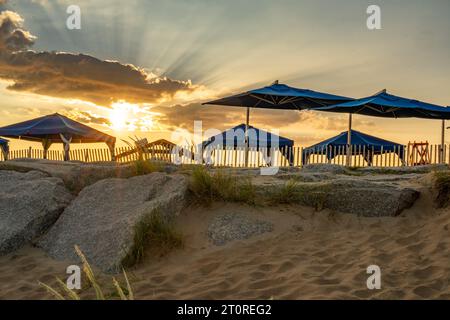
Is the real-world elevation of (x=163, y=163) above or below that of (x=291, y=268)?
above

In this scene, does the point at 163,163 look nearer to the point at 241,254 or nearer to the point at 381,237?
the point at 241,254

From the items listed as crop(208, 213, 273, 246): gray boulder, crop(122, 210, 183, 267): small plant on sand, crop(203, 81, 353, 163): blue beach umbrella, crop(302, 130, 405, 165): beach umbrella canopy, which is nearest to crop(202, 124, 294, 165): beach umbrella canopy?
crop(203, 81, 353, 163): blue beach umbrella

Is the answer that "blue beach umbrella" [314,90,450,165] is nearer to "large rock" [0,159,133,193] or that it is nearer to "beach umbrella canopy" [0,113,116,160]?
"beach umbrella canopy" [0,113,116,160]

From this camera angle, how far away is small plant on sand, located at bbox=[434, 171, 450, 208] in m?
5.63

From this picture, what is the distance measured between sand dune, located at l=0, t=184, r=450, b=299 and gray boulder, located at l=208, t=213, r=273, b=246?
0.32ft

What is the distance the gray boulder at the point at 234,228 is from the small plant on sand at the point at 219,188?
13.0 inches

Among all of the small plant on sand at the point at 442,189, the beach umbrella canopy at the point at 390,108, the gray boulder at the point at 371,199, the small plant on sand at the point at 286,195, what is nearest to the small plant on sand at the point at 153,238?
the small plant on sand at the point at 286,195

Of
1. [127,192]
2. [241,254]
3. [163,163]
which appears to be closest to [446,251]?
[241,254]

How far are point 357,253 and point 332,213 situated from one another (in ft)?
3.67

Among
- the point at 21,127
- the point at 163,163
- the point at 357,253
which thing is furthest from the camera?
the point at 21,127

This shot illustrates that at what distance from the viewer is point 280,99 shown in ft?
54.1
